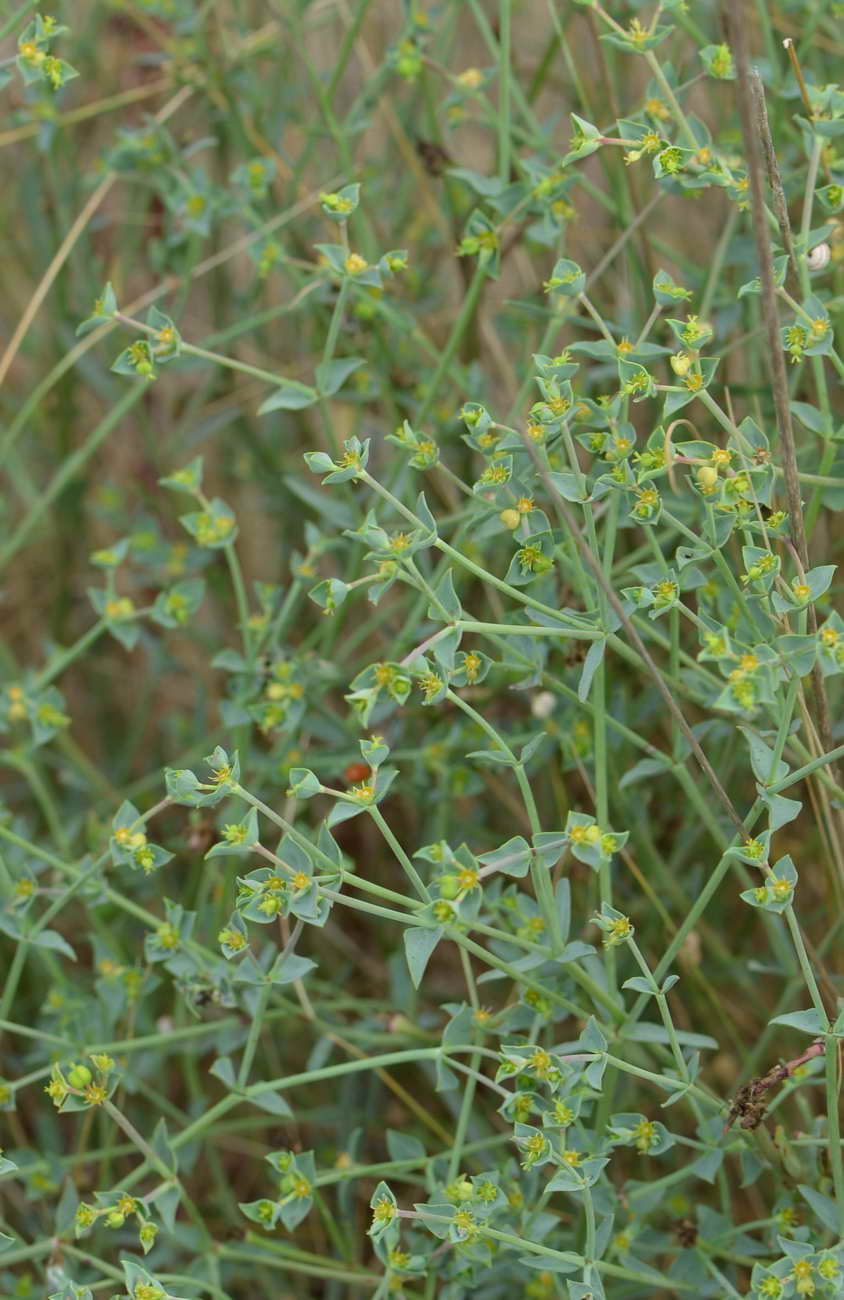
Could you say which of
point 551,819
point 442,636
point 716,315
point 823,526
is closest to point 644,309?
point 716,315

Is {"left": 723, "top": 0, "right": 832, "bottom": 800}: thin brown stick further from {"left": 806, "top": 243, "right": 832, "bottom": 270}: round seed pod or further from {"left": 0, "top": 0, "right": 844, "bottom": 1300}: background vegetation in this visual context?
{"left": 806, "top": 243, "right": 832, "bottom": 270}: round seed pod

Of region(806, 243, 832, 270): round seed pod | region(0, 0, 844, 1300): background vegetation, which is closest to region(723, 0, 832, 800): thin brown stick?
region(0, 0, 844, 1300): background vegetation

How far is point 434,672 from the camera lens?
81cm

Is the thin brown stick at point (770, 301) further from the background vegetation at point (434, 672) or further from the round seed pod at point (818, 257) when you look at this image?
the round seed pod at point (818, 257)

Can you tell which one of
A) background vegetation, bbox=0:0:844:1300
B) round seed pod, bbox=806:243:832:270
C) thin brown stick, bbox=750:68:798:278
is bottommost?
background vegetation, bbox=0:0:844:1300

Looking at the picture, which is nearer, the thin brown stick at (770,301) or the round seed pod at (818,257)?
the thin brown stick at (770,301)

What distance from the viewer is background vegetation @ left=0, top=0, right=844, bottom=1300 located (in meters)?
0.81

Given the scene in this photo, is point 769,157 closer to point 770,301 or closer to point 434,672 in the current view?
point 770,301

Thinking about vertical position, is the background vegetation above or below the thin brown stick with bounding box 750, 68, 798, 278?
below

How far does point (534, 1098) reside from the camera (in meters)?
0.83

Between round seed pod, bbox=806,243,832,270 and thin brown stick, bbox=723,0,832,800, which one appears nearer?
thin brown stick, bbox=723,0,832,800

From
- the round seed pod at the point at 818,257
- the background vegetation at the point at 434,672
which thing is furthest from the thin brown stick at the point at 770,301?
the round seed pod at the point at 818,257

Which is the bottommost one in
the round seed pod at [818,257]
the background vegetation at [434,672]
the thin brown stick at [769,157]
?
the background vegetation at [434,672]

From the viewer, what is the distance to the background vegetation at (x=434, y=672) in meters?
0.81
